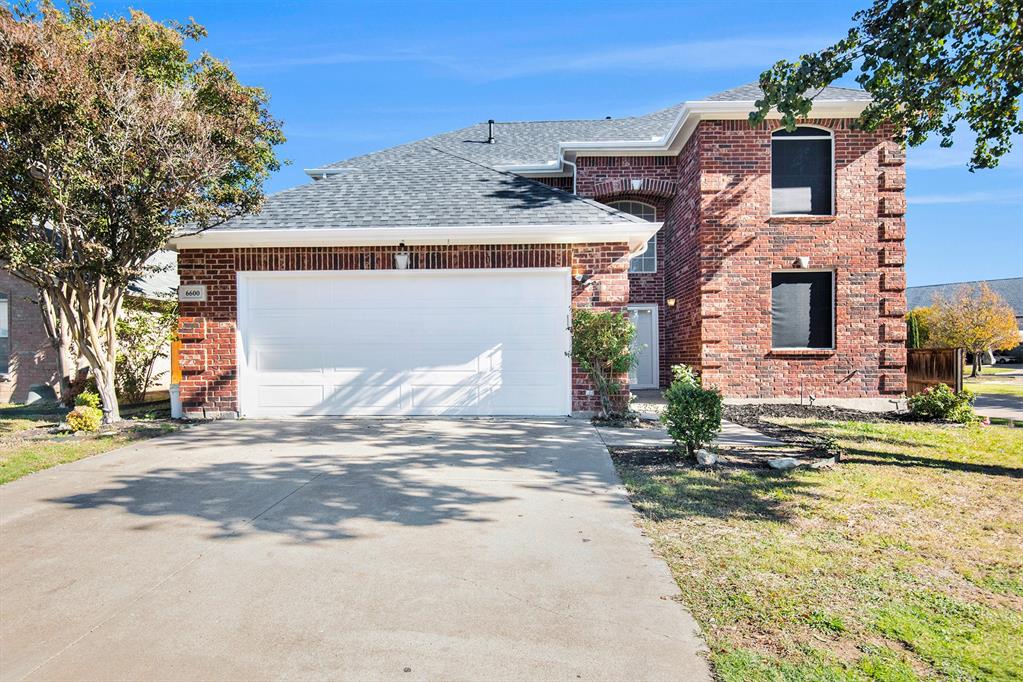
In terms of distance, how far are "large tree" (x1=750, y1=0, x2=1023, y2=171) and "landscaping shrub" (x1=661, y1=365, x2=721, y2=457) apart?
2832 millimetres

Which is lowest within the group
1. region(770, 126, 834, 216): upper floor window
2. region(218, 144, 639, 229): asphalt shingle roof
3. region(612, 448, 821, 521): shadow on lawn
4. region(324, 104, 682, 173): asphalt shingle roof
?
region(612, 448, 821, 521): shadow on lawn

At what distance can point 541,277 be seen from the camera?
9570mm

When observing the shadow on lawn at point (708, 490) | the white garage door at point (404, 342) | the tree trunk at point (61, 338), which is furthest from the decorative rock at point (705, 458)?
the tree trunk at point (61, 338)

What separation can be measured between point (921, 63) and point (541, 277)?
535 cm

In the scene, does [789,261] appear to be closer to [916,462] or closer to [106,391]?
[916,462]

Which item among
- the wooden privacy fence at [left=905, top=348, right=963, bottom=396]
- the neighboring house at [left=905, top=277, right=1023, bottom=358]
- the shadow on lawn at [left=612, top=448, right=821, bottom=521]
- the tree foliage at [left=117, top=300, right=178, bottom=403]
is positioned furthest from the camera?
the neighboring house at [left=905, top=277, right=1023, bottom=358]

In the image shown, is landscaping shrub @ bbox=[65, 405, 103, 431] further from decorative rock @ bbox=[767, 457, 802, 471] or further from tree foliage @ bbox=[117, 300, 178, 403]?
decorative rock @ bbox=[767, 457, 802, 471]

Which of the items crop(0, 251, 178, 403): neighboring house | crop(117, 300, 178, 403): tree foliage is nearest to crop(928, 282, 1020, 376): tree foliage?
crop(117, 300, 178, 403): tree foliage

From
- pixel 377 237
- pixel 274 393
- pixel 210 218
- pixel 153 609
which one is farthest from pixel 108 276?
pixel 153 609

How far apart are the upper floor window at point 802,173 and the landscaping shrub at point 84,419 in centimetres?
1212

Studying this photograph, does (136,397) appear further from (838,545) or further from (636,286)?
(838,545)

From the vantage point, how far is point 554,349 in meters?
9.52

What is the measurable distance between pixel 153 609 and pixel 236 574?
482 mm

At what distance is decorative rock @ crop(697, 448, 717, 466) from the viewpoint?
611cm
